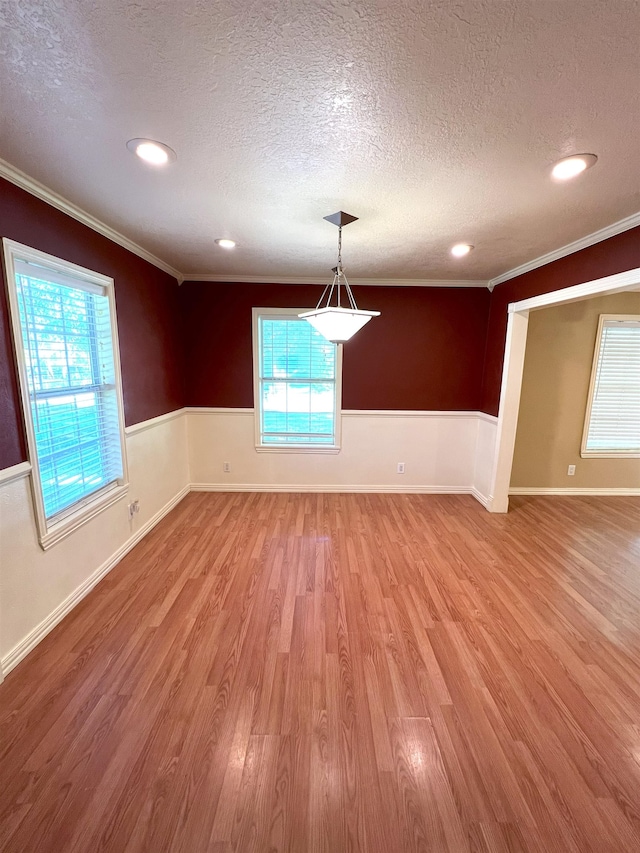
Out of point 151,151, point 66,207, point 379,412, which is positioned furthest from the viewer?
point 379,412

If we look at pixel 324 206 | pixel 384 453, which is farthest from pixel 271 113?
pixel 384 453

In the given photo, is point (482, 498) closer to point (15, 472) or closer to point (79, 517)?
point (79, 517)

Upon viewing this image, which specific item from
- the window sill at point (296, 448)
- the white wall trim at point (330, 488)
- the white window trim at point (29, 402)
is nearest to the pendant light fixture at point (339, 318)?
the white window trim at point (29, 402)

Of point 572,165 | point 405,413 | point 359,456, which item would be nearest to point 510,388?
point 405,413

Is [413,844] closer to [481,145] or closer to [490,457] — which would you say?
[481,145]

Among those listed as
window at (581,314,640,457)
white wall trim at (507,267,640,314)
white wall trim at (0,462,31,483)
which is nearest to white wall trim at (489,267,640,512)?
white wall trim at (507,267,640,314)

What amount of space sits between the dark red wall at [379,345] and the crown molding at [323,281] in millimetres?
49

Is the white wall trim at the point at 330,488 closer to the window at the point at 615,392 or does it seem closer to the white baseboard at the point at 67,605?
the white baseboard at the point at 67,605

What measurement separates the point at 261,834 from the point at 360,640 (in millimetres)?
908

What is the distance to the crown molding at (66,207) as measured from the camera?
1.62m

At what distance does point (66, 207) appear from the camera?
6.49 feet

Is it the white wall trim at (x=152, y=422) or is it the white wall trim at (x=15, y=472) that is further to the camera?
the white wall trim at (x=152, y=422)

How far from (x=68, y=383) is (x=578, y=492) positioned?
16.9 feet

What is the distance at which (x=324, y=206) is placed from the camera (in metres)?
1.96
